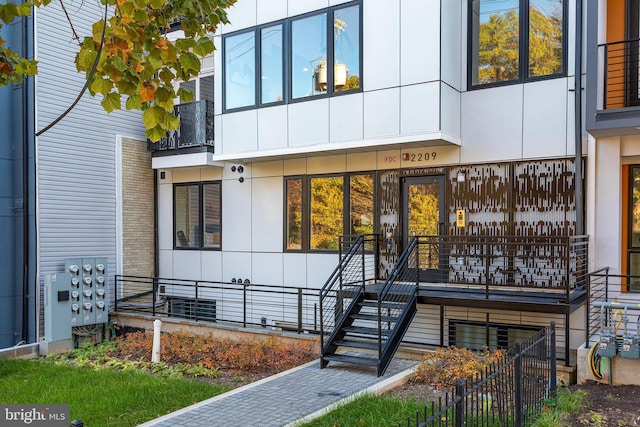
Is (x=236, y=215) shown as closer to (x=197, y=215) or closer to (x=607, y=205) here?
(x=197, y=215)

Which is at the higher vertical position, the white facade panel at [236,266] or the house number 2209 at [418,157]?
the house number 2209 at [418,157]

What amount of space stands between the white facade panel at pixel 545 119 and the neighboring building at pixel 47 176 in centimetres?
1009

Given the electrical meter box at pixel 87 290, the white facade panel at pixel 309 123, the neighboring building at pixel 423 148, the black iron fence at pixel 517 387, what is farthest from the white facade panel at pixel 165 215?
the black iron fence at pixel 517 387

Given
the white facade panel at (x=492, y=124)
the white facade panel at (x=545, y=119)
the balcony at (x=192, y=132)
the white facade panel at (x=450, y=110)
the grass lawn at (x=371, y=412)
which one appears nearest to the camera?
the grass lawn at (x=371, y=412)

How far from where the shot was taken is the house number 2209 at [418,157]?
34.2 feet

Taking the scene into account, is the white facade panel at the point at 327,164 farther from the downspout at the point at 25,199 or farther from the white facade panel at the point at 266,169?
the downspout at the point at 25,199

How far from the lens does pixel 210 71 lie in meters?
14.0

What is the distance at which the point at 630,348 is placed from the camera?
7371 mm

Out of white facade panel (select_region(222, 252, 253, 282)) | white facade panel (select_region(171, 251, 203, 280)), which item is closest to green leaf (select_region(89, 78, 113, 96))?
white facade panel (select_region(222, 252, 253, 282))

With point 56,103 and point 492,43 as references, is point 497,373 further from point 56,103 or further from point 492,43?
point 56,103

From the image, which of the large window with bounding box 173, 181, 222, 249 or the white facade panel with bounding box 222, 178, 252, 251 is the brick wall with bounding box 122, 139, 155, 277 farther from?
the white facade panel with bounding box 222, 178, 252, 251

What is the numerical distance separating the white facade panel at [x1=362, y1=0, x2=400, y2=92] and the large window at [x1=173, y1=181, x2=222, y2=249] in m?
5.29

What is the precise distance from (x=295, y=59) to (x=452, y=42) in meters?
3.31

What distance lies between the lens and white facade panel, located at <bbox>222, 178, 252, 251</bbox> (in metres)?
13.0
